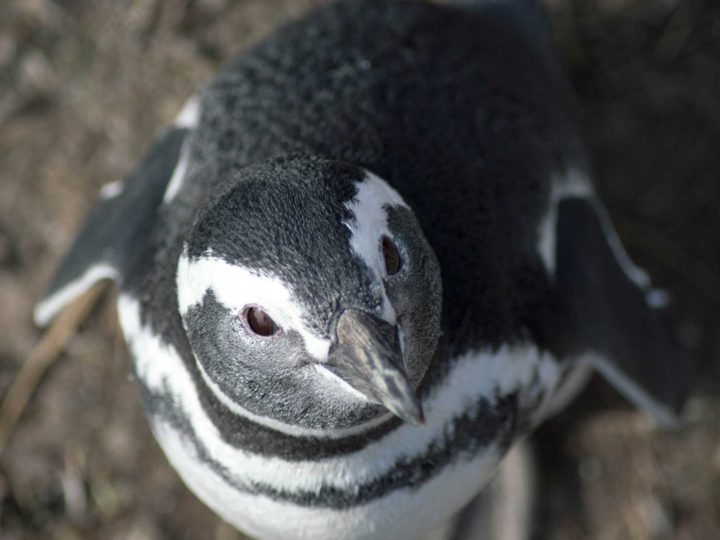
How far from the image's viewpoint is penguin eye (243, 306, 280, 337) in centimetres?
100

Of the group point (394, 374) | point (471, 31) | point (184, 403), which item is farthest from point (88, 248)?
point (394, 374)

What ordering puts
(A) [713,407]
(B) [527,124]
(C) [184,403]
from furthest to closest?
(A) [713,407]
(B) [527,124]
(C) [184,403]

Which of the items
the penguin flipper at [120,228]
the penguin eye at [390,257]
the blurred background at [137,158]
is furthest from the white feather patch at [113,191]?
the penguin eye at [390,257]

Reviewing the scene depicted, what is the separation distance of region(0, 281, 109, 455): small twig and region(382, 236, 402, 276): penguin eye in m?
1.24

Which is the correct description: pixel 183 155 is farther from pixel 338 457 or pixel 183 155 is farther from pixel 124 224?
pixel 338 457

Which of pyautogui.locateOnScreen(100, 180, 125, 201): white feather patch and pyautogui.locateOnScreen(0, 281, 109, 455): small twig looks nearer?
pyautogui.locateOnScreen(100, 180, 125, 201): white feather patch

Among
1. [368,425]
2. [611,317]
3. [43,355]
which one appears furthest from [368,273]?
[43,355]

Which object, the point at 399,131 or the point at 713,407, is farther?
the point at 713,407

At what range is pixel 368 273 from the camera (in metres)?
0.98

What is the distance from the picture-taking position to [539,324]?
4.66 feet

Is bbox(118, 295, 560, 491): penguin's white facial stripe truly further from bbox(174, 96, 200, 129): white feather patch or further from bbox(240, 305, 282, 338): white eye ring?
bbox(174, 96, 200, 129): white feather patch

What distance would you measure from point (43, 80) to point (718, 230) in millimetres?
1624

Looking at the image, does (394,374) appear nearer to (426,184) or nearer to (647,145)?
(426,184)

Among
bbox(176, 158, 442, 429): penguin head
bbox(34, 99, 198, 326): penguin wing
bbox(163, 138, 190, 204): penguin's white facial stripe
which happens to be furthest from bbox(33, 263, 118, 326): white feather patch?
bbox(176, 158, 442, 429): penguin head
